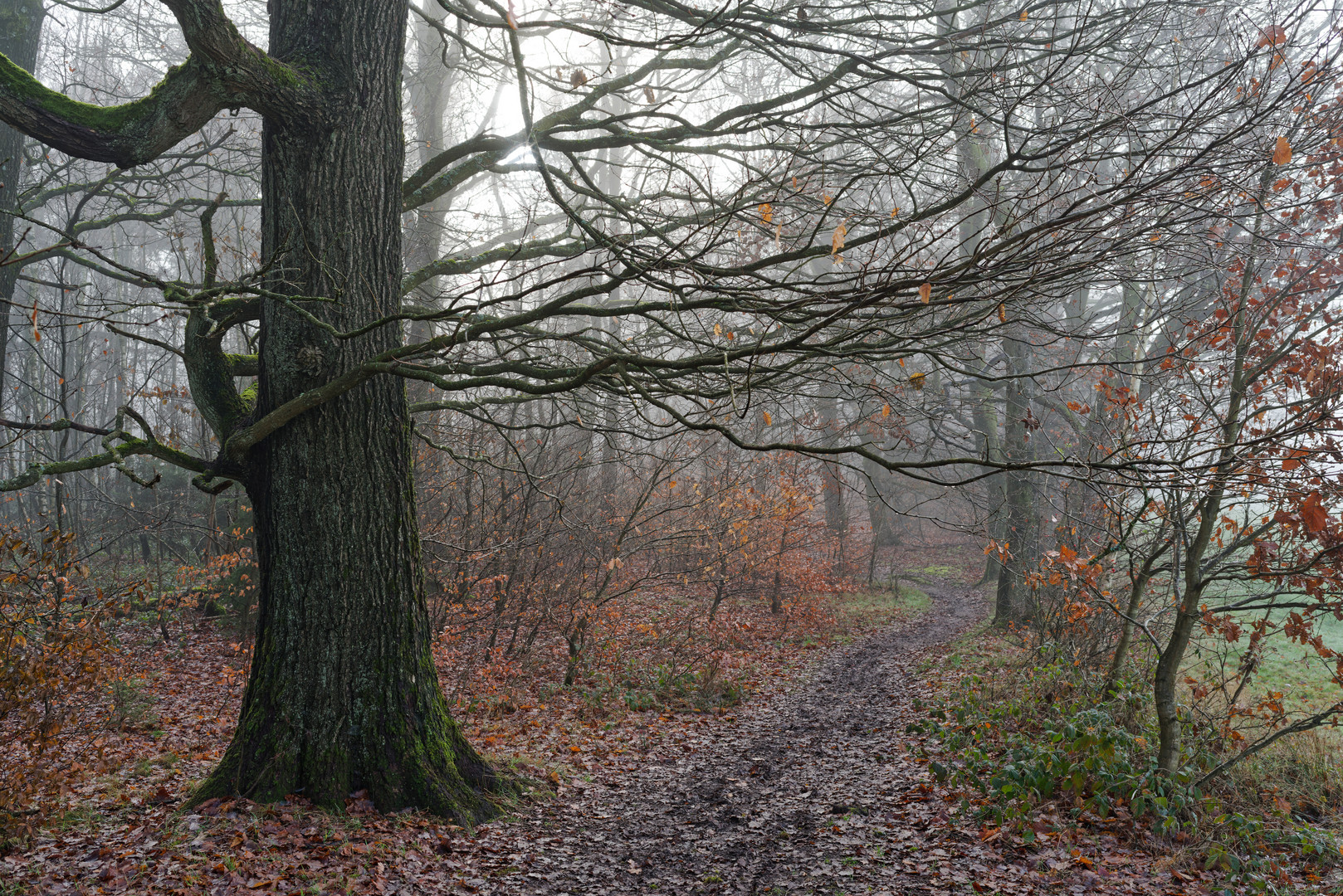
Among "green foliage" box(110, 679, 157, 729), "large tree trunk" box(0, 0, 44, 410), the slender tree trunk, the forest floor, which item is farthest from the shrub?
the slender tree trunk

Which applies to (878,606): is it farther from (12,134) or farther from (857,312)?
(12,134)

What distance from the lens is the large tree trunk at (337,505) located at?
4.68 metres

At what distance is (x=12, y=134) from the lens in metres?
8.41

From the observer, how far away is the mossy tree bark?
4.64 m

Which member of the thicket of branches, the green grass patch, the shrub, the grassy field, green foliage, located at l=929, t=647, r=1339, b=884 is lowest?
the grassy field

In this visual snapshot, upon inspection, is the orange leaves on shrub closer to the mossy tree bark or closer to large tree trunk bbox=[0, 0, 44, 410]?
the mossy tree bark

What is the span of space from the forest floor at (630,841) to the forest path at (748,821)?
16 millimetres

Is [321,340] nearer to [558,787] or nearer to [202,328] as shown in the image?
[202,328]

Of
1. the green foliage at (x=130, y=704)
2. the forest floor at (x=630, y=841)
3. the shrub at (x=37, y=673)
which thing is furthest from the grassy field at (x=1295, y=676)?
the green foliage at (x=130, y=704)

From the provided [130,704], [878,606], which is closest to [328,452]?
[130,704]

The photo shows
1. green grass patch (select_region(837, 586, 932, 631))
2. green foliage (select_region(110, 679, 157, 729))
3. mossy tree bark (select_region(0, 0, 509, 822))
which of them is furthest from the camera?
green grass patch (select_region(837, 586, 932, 631))

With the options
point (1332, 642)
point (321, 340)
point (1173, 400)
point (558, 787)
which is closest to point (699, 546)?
point (558, 787)

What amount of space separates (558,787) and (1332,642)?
14.0 m

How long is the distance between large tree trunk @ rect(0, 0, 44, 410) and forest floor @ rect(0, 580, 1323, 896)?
526 cm
